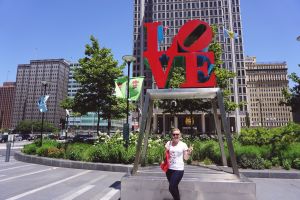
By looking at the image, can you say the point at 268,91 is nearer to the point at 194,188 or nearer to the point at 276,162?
the point at 276,162

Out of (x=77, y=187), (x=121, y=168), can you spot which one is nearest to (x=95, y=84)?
(x=121, y=168)

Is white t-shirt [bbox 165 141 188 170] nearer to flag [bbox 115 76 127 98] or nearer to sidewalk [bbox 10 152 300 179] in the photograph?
sidewalk [bbox 10 152 300 179]

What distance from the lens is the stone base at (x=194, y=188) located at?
577 centimetres

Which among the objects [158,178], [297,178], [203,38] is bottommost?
[297,178]

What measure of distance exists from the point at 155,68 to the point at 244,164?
7.16m

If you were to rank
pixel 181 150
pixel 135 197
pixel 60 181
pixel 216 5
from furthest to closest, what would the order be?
1. pixel 216 5
2. pixel 60 181
3. pixel 135 197
4. pixel 181 150

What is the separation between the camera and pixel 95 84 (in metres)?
21.8

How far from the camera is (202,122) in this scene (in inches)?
3211

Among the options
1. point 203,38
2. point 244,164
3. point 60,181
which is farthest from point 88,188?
point 244,164

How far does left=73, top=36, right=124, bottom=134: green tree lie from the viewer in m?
21.5

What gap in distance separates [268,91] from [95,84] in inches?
5383

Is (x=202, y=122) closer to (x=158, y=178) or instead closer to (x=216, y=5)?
(x=216, y=5)

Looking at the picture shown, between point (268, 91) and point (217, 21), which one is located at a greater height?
point (217, 21)

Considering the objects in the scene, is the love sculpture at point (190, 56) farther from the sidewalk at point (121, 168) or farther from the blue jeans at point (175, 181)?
the sidewalk at point (121, 168)
